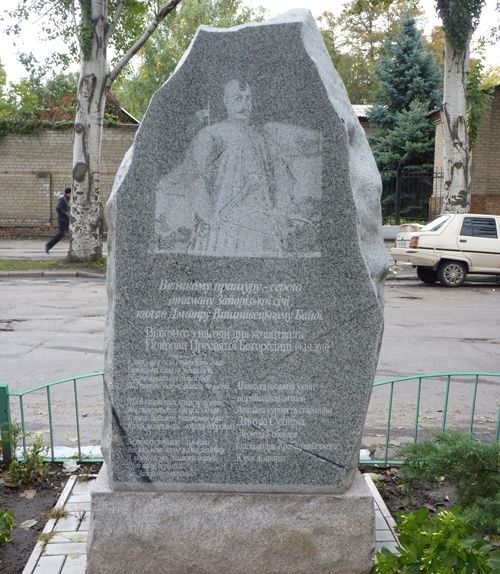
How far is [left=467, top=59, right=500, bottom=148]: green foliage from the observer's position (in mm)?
21594

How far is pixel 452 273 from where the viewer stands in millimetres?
15586

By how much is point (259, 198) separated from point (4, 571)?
227cm

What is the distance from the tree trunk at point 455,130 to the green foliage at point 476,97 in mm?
4799

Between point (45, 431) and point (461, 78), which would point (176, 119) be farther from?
point (461, 78)

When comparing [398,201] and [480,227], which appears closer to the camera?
[480,227]

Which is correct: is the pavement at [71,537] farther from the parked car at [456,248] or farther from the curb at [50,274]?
the curb at [50,274]

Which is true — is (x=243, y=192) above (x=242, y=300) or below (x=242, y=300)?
above

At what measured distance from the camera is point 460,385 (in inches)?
289

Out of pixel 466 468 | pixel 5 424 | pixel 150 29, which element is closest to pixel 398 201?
pixel 150 29

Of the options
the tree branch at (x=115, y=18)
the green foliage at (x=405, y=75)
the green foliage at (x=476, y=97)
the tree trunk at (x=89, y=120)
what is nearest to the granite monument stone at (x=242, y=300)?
the tree trunk at (x=89, y=120)

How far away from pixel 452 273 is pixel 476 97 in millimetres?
9037

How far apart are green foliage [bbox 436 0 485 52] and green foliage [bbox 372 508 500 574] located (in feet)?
50.3

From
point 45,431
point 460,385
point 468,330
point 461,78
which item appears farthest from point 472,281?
point 45,431

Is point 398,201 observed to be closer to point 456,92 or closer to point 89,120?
point 456,92
